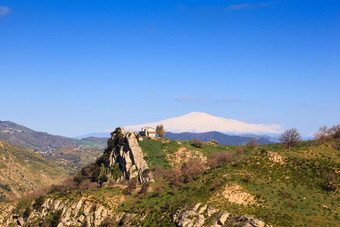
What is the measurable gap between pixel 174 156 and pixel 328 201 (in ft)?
257

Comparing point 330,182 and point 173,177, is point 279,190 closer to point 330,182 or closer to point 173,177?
point 330,182

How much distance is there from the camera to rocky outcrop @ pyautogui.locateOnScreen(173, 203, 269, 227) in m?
66.6

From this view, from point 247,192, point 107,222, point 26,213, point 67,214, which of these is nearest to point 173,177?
point 107,222

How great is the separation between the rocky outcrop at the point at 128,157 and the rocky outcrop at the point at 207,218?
4184cm

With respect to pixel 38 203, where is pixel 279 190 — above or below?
above

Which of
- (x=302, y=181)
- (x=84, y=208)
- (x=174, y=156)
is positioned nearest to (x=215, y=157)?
(x=174, y=156)

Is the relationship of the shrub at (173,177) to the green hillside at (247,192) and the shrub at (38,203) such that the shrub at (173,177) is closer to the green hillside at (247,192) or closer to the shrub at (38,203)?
the green hillside at (247,192)

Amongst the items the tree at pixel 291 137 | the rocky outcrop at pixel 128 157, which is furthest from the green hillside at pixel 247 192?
the tree at pixel 291 137

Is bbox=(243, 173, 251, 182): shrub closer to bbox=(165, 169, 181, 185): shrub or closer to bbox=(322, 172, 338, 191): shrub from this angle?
bbox=(322, 172, 338, 191): shrub

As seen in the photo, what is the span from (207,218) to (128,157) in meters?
63.5

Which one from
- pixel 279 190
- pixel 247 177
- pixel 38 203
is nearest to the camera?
pixel 279 190

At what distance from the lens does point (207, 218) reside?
243 feet

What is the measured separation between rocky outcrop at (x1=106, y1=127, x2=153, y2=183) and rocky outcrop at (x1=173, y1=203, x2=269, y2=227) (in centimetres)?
4184

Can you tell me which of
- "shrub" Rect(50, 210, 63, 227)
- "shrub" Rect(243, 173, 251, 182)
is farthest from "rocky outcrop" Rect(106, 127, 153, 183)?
"shrub" Rect(243, 173, 251, 182)
